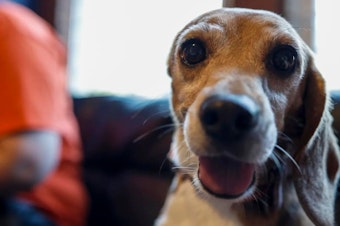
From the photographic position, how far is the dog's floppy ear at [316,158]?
1.10 m

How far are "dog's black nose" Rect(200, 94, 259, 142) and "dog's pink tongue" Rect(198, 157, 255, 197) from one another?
9cm

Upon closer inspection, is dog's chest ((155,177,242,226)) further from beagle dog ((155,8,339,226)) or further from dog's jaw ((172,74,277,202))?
dog's jaw ((172,74,277,202))

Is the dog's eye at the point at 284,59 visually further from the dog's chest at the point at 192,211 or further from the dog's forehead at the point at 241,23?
the dog's chest at the point at 192,211

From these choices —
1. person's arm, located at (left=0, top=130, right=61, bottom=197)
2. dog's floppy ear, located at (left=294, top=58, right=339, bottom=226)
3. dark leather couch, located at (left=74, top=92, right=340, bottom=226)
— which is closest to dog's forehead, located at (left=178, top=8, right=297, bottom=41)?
dog's floppy ear, located at (left=294, top=58, right=339, bottom=226)

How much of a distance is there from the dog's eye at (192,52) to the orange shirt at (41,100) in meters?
0.59

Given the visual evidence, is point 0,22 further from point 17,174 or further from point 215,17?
point 215,17

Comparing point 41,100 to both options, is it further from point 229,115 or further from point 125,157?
point 229,115

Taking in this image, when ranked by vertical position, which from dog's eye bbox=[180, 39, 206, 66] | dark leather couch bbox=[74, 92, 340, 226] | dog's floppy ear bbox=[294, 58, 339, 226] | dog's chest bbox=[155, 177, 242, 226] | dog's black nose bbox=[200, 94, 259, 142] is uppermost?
dog's eye bbox=[180, 39, 206, 66]

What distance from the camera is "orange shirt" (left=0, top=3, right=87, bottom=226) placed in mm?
1618

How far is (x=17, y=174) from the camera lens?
5.08 ft

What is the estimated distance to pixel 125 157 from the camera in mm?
1852

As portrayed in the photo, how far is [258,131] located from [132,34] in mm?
1577

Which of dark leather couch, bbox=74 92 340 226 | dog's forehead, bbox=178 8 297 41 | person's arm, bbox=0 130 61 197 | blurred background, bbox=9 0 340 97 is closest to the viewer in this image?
dog's forehead, bbox=178 8 297 41

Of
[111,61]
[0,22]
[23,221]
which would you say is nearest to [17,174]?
[23,221]
